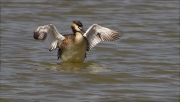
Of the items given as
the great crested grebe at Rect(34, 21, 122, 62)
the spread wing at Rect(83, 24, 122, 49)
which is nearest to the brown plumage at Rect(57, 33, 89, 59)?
the great crested grebe at Rect(34, 21, 122, 62)

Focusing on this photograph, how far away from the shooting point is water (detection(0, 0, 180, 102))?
10539 mm

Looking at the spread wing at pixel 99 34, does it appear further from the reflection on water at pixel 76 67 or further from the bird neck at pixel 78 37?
the reflection on water at pixel 76 67

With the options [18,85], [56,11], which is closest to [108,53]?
[18,85]

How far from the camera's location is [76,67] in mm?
12789

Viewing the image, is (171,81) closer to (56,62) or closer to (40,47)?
(56,62)

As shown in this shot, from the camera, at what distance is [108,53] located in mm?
14062

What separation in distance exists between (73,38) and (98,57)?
3.44 ft

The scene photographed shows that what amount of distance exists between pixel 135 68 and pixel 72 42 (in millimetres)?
1207

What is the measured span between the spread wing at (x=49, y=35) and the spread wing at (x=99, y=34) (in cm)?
53

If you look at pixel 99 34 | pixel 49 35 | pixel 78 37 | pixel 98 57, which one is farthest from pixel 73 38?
pixel 98 57

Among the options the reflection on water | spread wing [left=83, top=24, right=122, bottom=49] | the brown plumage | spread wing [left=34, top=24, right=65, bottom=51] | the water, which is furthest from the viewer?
spread wing [left=83, top=24, right=122, bottom=49]

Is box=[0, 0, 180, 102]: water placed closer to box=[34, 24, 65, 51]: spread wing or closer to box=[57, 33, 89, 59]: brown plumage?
box=[57, 33, 89, 59]: brown plumage

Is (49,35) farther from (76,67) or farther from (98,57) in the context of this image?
(98,57)

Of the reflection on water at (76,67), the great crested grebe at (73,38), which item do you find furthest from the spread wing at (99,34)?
the reflection on water at (76,67)
